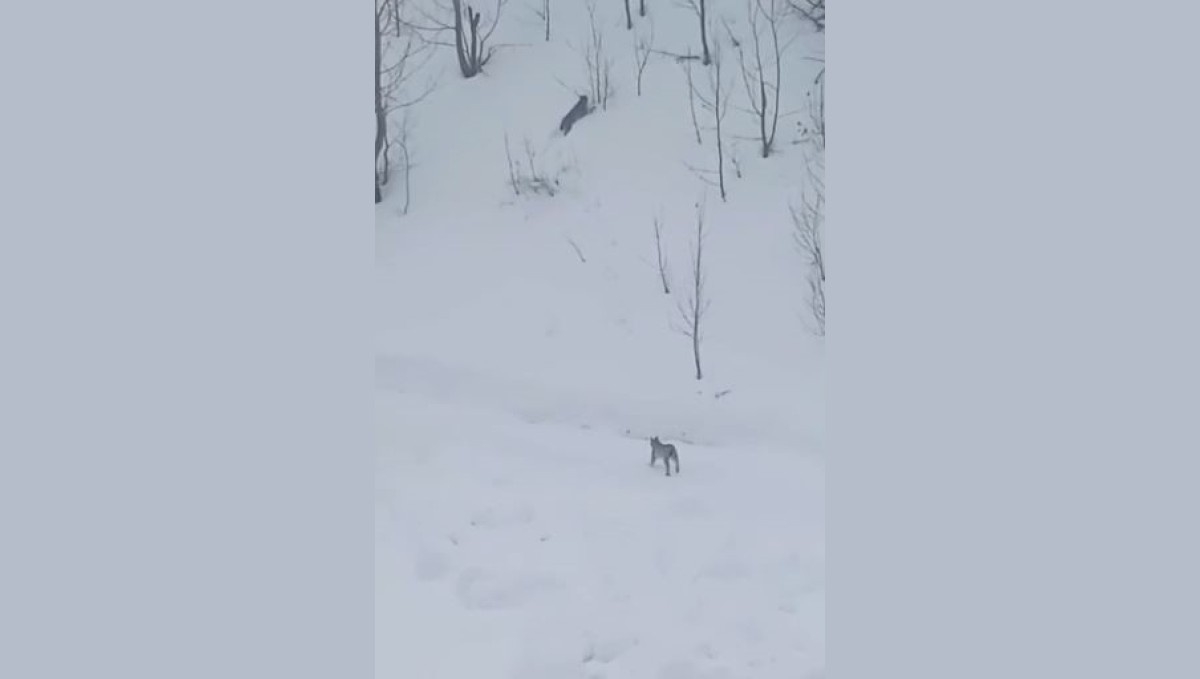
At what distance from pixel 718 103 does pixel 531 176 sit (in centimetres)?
204

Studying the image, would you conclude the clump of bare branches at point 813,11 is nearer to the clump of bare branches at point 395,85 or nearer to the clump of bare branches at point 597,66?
the clump of bare branches at point 597,66

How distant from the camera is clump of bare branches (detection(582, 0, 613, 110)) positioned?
11.7 m

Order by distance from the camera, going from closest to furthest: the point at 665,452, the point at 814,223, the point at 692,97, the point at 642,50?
the point at 665,452 → the point at 814,223 → the point at 692,97 → the point at 642,50

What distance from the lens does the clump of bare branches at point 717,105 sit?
34.0ft

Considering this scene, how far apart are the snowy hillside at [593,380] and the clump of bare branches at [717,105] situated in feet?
0.32

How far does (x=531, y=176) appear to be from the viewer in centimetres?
1095

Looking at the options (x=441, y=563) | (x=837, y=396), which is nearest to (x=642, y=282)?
(x=441, y=563)

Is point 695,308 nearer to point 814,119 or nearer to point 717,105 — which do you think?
point 717,105

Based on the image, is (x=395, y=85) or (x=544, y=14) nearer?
(x=395, y=85)

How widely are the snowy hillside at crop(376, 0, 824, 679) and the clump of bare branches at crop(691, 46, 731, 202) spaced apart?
98mm

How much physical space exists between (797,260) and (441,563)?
508cm

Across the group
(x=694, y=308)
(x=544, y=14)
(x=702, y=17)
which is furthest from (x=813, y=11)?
(x=694, y=308)

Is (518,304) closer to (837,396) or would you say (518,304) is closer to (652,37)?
(652,37)

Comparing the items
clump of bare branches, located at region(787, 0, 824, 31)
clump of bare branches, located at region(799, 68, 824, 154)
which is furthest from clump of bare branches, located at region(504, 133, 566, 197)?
clump of bare branches, located at region(787, 0, 824, 31)
